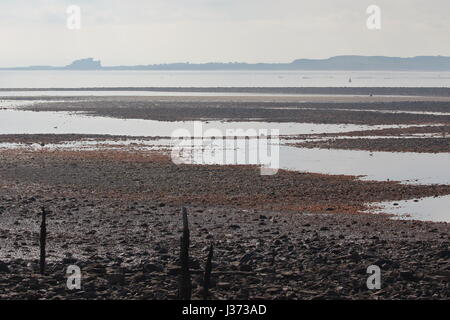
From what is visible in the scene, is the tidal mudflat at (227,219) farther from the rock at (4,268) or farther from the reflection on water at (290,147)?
the reflection on water at (290,147)

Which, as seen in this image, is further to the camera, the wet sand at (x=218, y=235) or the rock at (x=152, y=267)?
the rock at (x=152, y=267)

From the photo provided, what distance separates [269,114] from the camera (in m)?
80.4

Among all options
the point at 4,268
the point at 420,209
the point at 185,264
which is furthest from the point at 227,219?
the point at 185,264

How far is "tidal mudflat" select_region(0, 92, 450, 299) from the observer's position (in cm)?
1767

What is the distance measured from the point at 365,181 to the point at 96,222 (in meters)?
13.4

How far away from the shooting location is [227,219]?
1008 inches

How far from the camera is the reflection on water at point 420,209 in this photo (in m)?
26.7

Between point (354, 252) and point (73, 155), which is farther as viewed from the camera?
point (73, 155)

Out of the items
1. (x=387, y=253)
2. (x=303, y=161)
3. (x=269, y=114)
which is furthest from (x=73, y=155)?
(x=269, y=114)

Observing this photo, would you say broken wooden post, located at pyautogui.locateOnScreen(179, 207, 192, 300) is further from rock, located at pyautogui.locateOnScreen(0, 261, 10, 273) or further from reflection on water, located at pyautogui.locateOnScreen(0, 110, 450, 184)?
reflection on water, located at pyautogui.locateOnScreen(0, 110, 450, 184)

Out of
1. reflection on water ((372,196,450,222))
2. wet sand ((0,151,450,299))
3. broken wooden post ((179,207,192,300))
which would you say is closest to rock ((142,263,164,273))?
wet sand ((0,151,450,299))

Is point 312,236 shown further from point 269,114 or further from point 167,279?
point 269,114

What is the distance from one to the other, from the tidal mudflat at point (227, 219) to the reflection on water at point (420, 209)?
65 millimetres

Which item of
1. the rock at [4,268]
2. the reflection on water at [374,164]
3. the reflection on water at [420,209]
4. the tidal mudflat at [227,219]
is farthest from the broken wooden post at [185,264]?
the reflection on water at [374,164]
